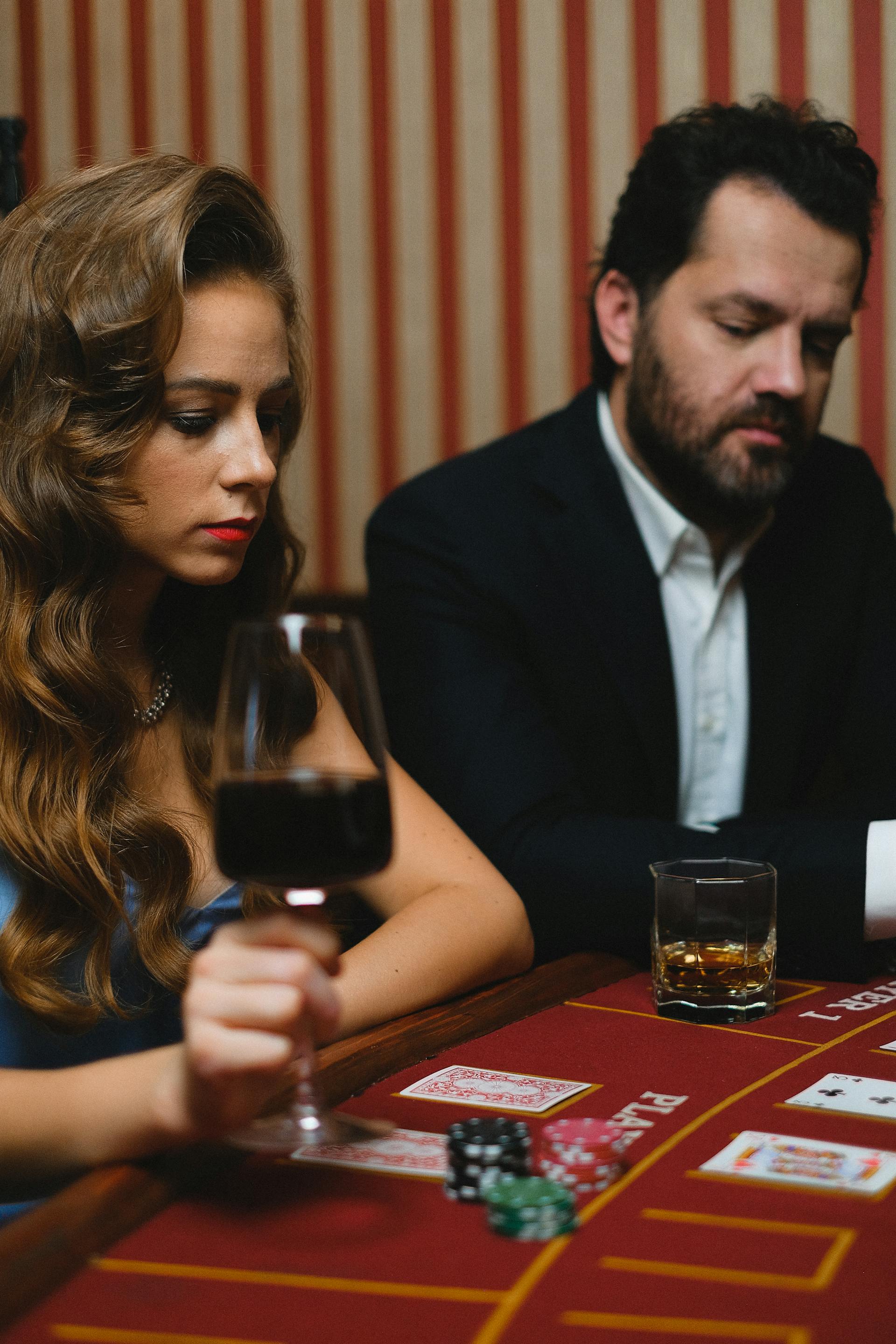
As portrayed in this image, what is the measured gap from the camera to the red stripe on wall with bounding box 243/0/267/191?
326 centimetres

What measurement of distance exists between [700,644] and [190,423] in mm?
1230

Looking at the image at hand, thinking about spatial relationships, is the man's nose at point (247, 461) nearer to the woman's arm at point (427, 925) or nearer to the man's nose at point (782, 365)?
the woman's arm at point (427, 925)

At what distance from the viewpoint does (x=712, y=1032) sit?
117 centimetres

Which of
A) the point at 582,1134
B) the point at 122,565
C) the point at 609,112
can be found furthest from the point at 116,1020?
the point at 609,112

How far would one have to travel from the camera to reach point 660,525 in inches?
93.9

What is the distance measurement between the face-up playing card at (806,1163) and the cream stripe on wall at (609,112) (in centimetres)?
259

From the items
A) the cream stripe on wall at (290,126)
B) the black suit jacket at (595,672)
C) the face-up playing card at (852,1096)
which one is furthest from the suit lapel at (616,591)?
the face-up playing card at (852,1096)

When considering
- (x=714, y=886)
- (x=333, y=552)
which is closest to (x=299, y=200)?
(x=333, y=552)

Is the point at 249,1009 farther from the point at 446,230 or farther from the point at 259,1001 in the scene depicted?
the point at 446,230

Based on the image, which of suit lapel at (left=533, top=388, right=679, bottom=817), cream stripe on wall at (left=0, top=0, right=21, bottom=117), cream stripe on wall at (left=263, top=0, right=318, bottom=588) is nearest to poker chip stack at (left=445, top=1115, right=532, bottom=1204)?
suit lapel at (left=533, top=388, right=679, bottom=817)

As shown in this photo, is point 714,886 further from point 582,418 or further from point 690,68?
point 690,68

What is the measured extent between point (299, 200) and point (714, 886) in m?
2.53

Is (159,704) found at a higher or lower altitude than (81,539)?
lower

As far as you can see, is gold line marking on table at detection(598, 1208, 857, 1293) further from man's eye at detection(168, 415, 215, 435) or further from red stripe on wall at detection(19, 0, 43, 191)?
red stripe on wall at detection(19, 0, 43, 191)
